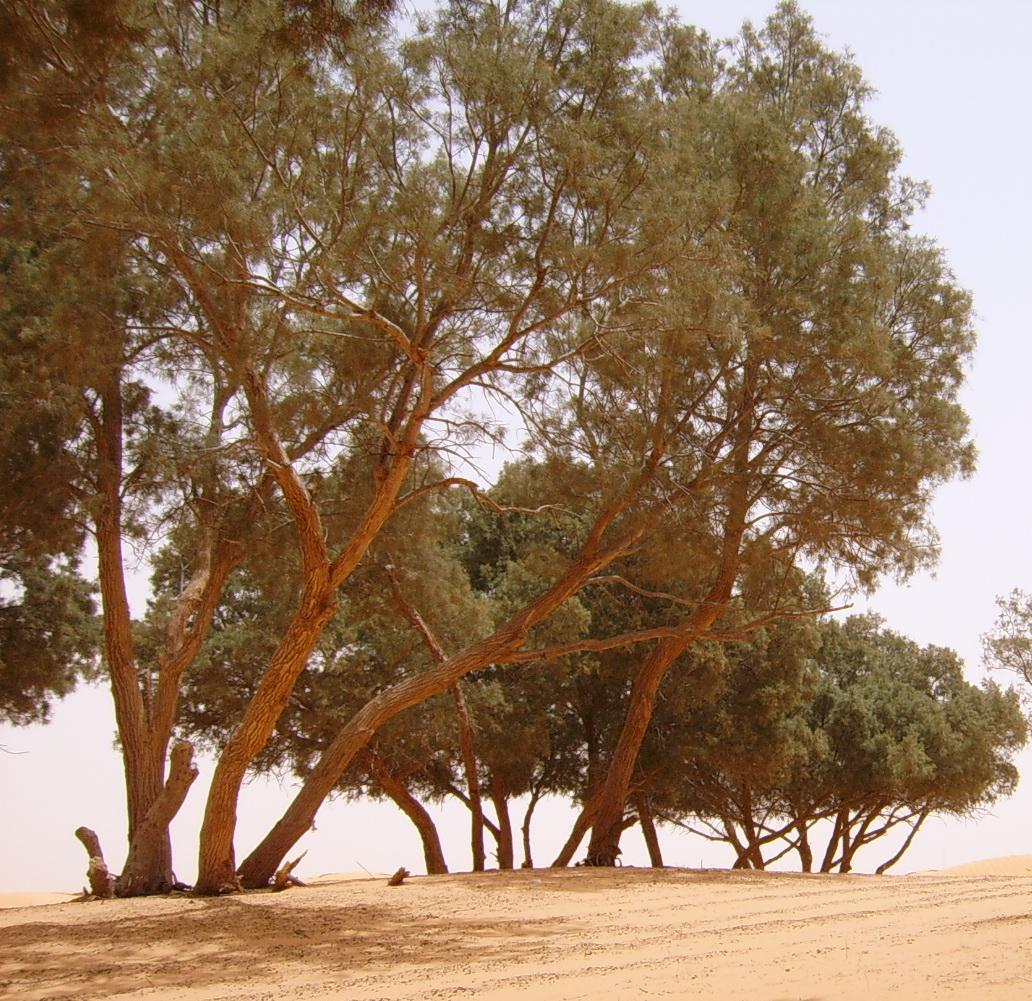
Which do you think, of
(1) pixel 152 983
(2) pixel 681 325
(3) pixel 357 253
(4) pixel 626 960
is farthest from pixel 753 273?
(1) pixel 152 983

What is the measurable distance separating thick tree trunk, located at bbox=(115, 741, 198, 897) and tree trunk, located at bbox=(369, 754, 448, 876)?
224 inches

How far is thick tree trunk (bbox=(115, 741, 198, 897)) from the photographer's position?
33.2ft

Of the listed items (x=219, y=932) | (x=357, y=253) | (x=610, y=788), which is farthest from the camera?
(x=610, y=788)

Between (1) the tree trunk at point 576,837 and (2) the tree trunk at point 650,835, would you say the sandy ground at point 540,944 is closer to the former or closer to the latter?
(1) the tree trunk at point 576,837

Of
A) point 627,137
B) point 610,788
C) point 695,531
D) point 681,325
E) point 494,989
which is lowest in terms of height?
point 494,989

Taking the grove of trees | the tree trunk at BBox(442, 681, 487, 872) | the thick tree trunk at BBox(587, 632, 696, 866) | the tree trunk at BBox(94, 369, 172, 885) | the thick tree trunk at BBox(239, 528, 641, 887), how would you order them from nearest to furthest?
1. the grove of trees
2. the thick tree trunk at BBox(239, 528, 641, 887)
3. the tree trunk at BBox(94, 369, 172, 885)
4. the thick tree trunk at BBox(587, 632, 696, 866)
5. the tree trunk at BBox(442, 681, 487, 872)

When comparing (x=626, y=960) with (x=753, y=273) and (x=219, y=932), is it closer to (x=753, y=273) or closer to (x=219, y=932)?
(x=219, y=932)

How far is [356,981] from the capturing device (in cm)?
575

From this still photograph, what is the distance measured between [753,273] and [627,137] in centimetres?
245

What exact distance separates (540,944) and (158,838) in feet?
16.0

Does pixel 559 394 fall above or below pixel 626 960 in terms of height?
above

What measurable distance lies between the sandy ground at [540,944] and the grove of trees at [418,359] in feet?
6.43

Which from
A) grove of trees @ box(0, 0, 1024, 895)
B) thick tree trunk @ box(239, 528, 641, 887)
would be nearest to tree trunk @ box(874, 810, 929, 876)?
grove of trees @ box(0, 0, 1024, 895)

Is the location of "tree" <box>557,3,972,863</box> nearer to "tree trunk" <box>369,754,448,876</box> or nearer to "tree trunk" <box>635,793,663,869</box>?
"tree trunk" <box>369,754,448,876</box>
